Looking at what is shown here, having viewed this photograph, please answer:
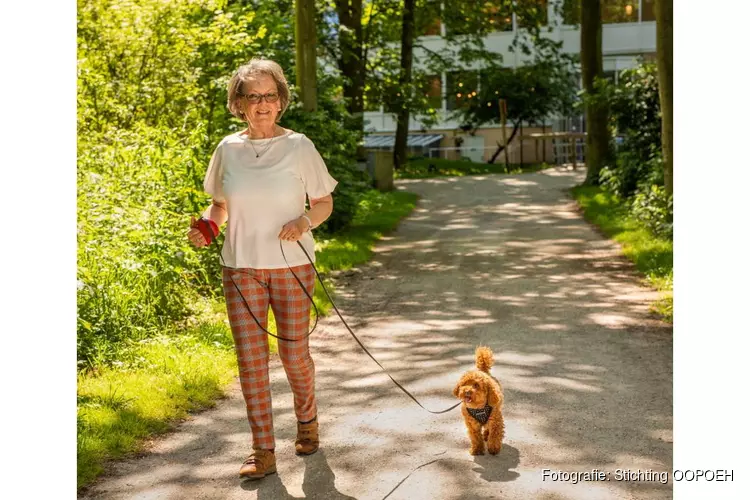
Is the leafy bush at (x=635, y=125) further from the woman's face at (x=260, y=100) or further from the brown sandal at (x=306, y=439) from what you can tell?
the woman's face at (x=260, y=100)

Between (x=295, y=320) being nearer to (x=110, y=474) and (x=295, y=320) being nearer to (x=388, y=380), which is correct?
(x=110, y=474)

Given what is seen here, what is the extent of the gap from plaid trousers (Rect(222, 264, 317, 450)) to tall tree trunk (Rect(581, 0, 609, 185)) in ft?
68.7

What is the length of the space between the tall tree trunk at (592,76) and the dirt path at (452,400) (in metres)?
11.2

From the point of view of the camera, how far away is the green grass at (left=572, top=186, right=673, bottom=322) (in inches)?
474

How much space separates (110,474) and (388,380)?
2.80m

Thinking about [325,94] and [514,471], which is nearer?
[514,471]

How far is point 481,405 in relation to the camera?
592 centimetres

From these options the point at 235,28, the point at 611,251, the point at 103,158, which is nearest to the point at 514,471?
the point at 103,158

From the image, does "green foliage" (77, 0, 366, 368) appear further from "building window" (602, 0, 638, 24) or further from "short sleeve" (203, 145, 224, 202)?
"building window" (602, 0, 638, 24)

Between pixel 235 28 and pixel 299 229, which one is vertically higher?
pixel 235 28

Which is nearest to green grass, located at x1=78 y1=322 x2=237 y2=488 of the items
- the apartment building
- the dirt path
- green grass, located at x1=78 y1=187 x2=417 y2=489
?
green grass, located at x1=78 y1=187 x2=417 y2=489

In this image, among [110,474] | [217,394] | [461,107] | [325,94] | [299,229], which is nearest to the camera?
[299,229]

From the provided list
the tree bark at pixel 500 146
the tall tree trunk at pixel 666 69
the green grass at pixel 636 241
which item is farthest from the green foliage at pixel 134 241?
the tree bark at pixel 500 146

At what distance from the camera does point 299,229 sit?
5.63 meters
